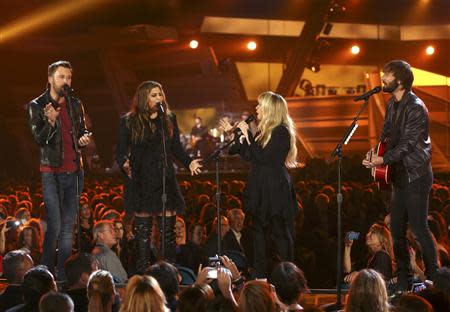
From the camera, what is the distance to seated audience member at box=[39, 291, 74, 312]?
536 cm

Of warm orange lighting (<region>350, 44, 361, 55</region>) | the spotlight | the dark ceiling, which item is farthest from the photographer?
warm orange lighting (<region>350, 44, 361, 55</region>)

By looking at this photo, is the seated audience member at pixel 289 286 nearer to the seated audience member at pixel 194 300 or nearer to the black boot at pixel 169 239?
the seated audience member at pixel 194 300

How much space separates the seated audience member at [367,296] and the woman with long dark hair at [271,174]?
264 cm

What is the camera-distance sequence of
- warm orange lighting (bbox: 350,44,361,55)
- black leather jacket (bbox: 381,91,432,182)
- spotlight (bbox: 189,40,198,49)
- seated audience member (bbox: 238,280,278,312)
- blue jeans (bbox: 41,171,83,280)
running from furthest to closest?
warm orange lighting (bbox: 350,44,361,55)
spotlight (bbox: 189,40,198,49)
blue jeans (bbox: 41,171,83,280)
black leather jacket (bbox: 381,91,432,182)
seated audience member (bbox: 238,280,278,312)

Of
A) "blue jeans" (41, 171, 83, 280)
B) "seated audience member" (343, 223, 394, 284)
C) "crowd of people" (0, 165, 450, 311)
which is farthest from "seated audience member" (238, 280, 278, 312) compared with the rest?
"seated audience member" (343, 223, 394, 284)

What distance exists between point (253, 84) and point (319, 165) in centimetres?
1481

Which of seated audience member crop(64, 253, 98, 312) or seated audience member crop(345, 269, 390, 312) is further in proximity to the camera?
seated audience member crop(64, 253, 98, 312)

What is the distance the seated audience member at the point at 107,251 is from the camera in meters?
8.84

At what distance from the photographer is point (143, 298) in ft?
16.8

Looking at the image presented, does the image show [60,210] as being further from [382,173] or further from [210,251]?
[382,173]

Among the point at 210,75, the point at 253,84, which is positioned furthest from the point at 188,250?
the point at 253,84

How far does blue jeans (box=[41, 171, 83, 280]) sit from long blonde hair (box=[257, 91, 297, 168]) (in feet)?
5.64

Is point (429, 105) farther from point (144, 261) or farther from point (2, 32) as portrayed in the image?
point (144, 261)

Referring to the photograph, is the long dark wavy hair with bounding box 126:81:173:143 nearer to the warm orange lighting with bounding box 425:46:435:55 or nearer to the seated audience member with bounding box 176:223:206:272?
the seated audience member with bounding box 176:223:206:272
